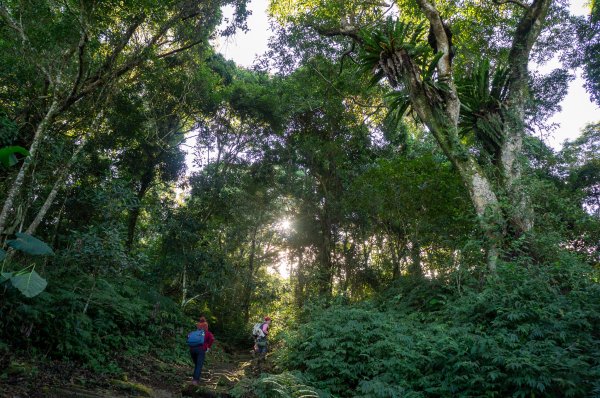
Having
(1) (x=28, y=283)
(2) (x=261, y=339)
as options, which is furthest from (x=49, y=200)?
(2) (x=261, y=339)

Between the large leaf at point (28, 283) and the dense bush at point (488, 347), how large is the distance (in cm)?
414

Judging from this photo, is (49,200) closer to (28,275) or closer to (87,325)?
(87,325)

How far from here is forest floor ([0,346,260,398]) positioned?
4.76 m

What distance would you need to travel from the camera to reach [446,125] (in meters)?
8.61

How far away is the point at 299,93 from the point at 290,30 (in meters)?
2.36

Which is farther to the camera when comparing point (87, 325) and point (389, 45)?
point (389, 45)

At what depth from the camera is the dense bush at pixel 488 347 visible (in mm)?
4152

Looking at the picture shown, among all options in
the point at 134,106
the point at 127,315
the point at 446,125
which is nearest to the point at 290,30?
the point at 134,106

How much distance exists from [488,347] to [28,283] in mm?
4837

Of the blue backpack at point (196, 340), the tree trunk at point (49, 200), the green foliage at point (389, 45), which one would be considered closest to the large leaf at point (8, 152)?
the blue backpack at point (196, 340)

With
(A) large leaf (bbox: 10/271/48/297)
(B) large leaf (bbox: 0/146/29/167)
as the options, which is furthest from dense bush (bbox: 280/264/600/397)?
(B) large leaf (bbox: 0/146/29/167)

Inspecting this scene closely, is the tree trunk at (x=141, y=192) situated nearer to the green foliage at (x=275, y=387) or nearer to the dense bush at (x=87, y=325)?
the dense bush at (x=87, y=325)

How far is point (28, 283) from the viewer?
7.70 feet

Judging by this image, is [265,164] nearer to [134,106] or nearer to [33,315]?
[134,106]
